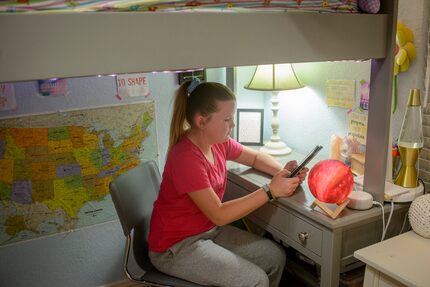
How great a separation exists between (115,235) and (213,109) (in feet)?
3.44

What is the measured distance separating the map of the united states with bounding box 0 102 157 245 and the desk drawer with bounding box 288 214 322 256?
95 centimetres

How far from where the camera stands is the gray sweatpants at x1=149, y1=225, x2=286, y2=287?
4.22ft

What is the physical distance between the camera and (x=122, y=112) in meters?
1.89

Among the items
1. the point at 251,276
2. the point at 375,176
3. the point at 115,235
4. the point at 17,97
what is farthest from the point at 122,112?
the point at 375,176

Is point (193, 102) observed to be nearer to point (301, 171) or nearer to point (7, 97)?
point (301, 171)

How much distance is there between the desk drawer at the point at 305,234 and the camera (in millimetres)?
1258

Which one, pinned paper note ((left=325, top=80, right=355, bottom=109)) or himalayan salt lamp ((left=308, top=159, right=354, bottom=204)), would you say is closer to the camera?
himalayan salt lamp ((left=308, top=159, right=354, bottom=204))

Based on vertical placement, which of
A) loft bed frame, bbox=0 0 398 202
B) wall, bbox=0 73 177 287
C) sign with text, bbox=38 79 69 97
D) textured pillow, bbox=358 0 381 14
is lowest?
wall, bbox=0 73 177 287

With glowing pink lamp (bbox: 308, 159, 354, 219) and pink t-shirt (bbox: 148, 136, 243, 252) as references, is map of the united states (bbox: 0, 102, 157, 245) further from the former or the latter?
glowing pink lamp (bbox: 308, 159, 354, 219)

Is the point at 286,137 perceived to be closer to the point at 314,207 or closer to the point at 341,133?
the point at 341,133

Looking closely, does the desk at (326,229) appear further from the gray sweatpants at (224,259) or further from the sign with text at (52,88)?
the sign with text at (52,88)

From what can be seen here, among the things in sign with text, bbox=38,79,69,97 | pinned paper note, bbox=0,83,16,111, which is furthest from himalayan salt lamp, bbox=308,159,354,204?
pinned paper note, bbox=0,83,16,111

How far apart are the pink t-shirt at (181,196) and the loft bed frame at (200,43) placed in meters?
0.46

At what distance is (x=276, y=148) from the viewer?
1891mm
